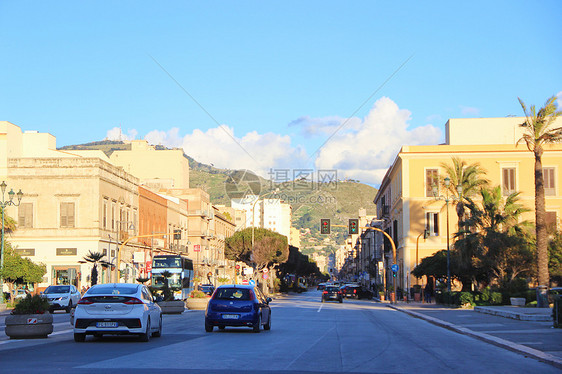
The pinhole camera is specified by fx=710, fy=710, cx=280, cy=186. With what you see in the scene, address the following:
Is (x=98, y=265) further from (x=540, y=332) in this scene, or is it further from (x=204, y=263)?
(x=540, y=332)

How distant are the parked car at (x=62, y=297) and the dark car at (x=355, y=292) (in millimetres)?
38259

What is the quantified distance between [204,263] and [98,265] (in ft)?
130

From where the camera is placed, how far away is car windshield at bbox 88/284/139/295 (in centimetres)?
1778

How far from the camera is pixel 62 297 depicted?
41406mm

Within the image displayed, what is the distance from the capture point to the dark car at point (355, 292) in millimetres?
76062

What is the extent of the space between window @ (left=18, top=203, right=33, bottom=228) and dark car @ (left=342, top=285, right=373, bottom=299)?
32.5 m

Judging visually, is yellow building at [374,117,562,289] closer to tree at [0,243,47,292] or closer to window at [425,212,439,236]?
window at [425,212,439,236]

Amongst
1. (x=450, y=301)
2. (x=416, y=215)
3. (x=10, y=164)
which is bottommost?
(x=450, y=301)

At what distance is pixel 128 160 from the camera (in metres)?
117

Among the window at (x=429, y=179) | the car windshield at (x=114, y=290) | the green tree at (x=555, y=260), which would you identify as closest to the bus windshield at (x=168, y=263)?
the window at (x=429, y=179)

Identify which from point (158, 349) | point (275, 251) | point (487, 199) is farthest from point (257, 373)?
point (275, 251)

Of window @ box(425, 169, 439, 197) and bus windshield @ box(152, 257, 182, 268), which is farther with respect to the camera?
window @ box(425, 169, 439, 197)

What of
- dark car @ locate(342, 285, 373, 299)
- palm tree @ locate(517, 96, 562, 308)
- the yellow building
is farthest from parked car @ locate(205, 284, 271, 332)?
dark car @ locate(342, 285, 373, 299)

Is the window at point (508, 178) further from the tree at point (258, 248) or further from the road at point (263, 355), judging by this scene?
the road at point (263, 355)
